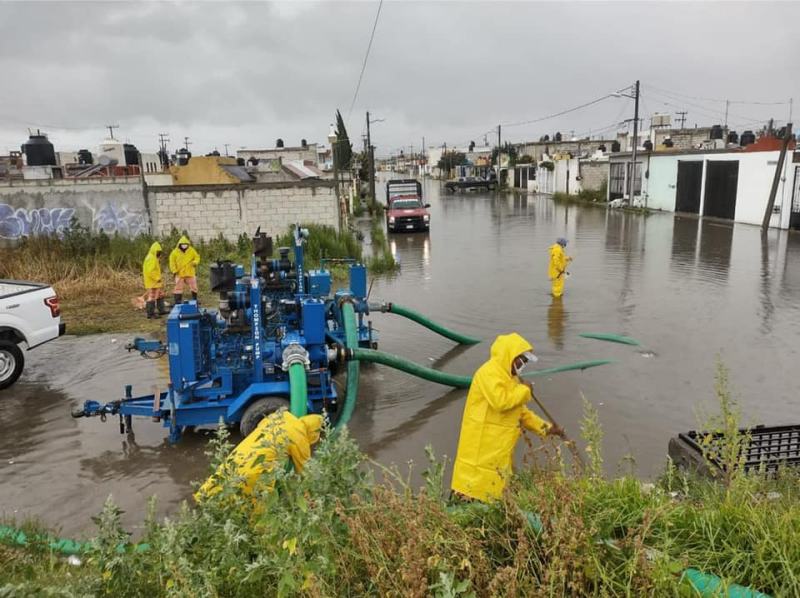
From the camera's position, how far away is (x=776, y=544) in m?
2.61

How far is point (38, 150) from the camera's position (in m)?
24.3

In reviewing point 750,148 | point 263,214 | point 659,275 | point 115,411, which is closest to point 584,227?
point 750,148

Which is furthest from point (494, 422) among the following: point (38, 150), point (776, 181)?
point (38, 150)

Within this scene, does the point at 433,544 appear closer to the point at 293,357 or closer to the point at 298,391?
the point at 298,391

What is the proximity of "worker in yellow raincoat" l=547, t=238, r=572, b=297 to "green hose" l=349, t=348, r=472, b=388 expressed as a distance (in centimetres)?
537

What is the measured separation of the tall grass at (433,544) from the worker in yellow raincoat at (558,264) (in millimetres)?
9448

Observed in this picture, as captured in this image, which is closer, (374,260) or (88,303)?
(88,303)

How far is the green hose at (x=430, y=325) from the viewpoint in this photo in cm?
912

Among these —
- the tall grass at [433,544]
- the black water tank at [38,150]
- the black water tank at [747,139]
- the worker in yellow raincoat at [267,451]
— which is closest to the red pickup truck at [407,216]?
the black water tank at [38,150]

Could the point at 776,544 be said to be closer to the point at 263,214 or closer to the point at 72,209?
the point at 263,214

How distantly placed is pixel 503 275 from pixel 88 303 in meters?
9.75

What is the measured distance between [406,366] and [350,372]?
67 cm

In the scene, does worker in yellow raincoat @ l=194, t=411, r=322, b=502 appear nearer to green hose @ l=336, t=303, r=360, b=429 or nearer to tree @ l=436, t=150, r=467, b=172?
green hose @ l=336, t=303, r=360, b=429

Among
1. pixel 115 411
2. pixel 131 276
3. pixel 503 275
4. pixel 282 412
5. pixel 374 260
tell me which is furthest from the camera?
pixel 374 260
